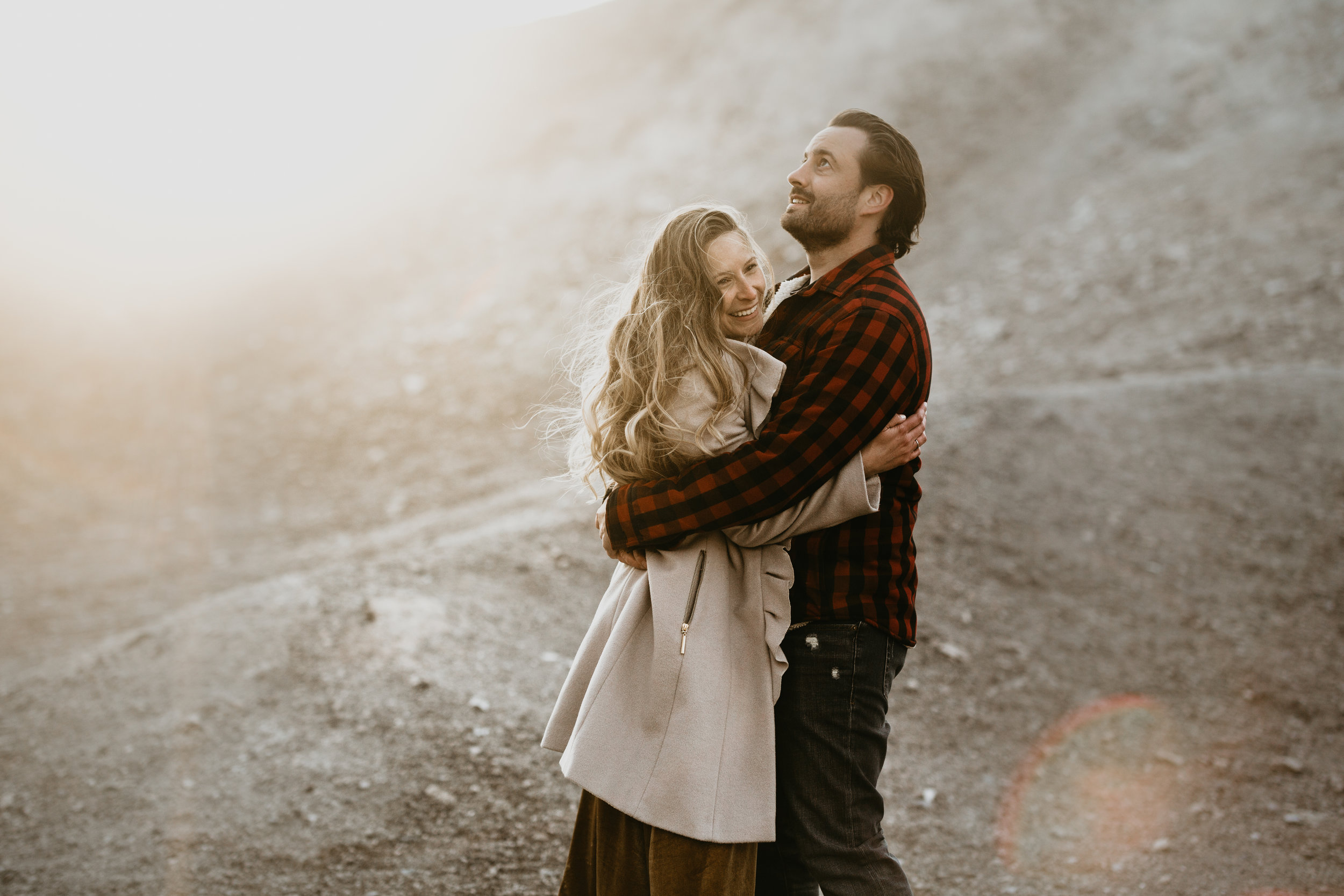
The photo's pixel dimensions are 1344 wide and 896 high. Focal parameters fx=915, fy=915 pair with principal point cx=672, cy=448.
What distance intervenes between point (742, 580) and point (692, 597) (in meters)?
0.15

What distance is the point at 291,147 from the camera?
845 inches

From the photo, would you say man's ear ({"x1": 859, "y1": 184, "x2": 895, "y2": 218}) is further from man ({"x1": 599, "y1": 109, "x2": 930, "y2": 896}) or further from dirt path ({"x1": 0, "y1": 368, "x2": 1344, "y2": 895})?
dirt path ({"x1": 0, "y1": 368, "x2": 1344, "y2": 895})

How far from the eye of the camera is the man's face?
2.47 metres

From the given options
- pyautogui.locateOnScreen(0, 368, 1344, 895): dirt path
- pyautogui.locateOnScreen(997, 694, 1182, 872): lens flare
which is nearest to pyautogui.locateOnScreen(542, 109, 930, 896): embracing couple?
pyautogui.locateOnScreen(0, 368, 1344, 895): dirt path

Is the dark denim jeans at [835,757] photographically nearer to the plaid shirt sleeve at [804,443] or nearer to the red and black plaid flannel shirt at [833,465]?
the red and black plaid flannel shirt at [833,465]

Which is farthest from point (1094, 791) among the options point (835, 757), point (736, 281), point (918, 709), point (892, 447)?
point (736, 281)

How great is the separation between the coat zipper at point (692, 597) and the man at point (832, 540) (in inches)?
4.0

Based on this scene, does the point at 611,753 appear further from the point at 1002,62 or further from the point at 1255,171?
the point at 1002,62

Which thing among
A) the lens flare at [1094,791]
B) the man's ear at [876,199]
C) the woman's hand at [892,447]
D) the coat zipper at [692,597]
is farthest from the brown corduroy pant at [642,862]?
the lens flare at [1094,791]

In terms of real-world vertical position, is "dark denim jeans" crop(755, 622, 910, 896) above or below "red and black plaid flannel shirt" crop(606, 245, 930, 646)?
below

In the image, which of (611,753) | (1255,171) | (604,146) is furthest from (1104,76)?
(611,753)

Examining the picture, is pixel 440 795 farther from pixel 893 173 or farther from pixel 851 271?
pixel 893 173

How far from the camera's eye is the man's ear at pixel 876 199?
8.13 ft

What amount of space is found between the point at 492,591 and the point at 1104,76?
60.2 ft
